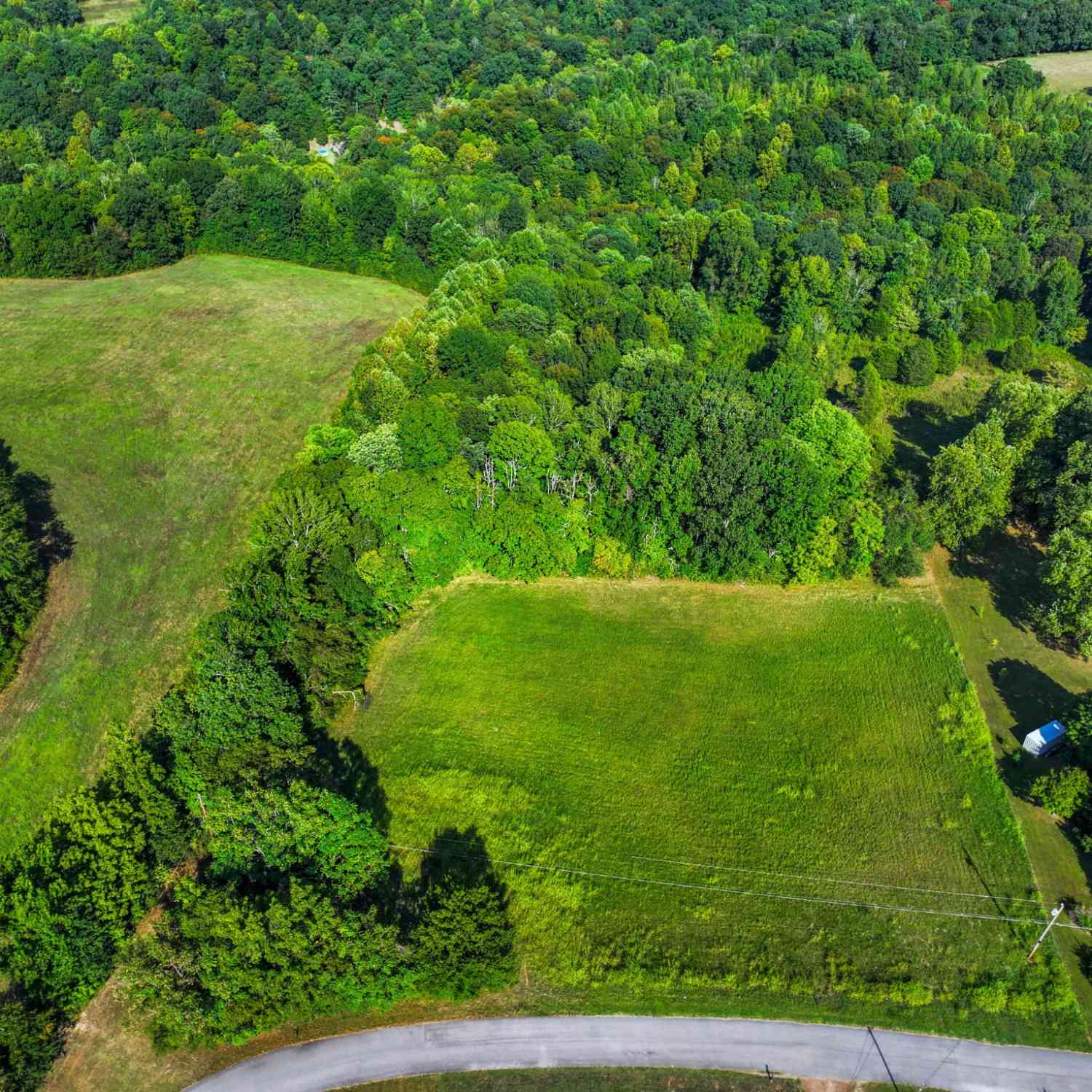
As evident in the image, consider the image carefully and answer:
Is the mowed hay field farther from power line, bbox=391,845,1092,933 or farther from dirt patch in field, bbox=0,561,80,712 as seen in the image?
dirt patch in field, bbox=0,561,80,712

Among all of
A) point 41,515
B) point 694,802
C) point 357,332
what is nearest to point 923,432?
point 694,802

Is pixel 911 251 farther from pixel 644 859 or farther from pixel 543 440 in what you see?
pixel 644 859

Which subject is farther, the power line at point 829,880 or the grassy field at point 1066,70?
the grassy field at point 1066,70

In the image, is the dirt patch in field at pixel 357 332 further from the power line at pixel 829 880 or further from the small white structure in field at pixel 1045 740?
the small white structure in field at pixel 1045 740

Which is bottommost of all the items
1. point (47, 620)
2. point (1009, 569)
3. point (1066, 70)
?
point (1009, 569)

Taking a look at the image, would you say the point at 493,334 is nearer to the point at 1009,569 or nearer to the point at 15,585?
the point at 15,585

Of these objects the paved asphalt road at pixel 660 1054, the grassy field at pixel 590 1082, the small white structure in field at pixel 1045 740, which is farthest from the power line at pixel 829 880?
the small white structure in field at pixel 1045 740

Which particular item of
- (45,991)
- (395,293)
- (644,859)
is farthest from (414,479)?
(395,293)

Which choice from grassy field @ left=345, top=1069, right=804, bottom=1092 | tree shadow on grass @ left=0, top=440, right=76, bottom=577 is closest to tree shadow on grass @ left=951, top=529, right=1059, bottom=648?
→ grassy field @ left=345, top=1069, right=804, bottom=1092
